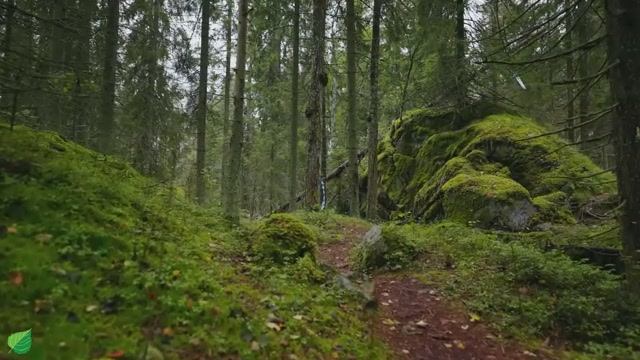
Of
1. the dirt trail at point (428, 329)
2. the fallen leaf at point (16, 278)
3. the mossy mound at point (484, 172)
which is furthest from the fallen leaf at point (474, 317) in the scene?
the fallen leaf at point (16, 278)

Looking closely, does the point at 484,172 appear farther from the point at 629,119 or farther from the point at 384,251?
the point at 629,119

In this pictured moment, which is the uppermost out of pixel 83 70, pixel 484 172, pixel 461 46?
pixel 461 46

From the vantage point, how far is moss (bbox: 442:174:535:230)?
9648 mm

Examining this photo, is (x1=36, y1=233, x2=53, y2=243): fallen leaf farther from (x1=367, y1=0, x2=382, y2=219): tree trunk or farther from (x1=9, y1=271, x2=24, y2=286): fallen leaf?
(x1=367, y1=0, x2=382, y2=219): tree trunk

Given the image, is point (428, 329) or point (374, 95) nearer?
point (428, 329)

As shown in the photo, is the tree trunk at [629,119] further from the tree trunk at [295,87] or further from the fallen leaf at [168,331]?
the tree trunk at [295,87]

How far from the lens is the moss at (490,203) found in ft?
31.7

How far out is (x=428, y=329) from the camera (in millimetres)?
5297

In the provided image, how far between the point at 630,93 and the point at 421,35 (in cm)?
969

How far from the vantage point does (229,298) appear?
431cm

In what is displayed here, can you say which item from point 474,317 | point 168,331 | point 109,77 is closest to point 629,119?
point 474,317

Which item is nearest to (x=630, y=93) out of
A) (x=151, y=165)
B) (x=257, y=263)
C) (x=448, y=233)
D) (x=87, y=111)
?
(x=448, y=233)

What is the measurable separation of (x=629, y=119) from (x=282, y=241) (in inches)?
182

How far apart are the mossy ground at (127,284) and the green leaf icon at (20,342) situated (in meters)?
0.09
